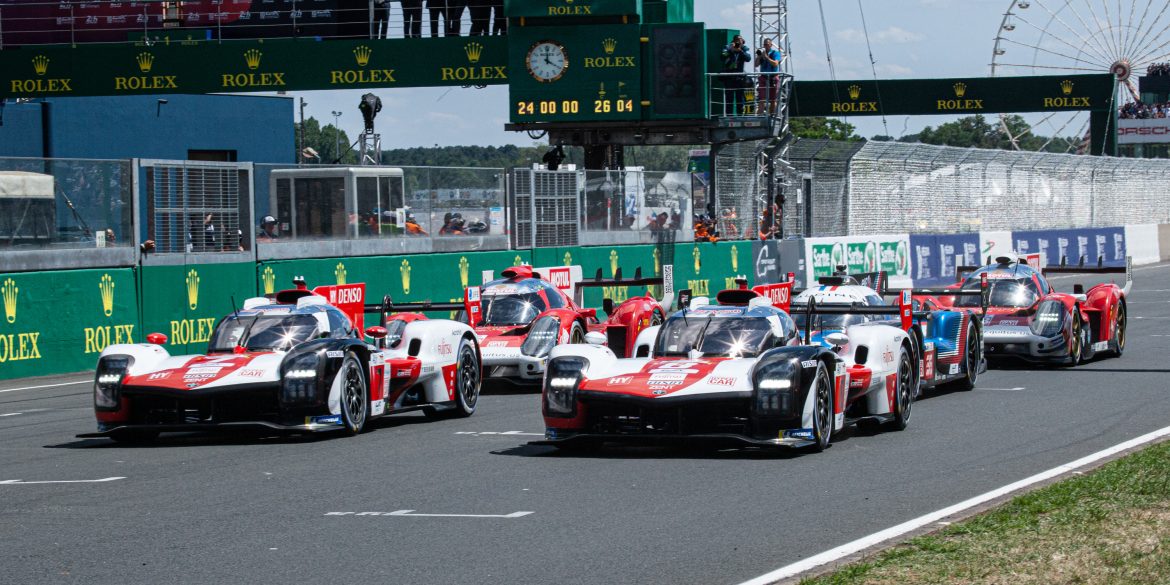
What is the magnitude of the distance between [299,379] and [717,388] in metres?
3.29

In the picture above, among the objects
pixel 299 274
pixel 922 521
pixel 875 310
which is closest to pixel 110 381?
pixel 875 310

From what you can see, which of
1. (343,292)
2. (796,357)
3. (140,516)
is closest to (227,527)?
(140,516)

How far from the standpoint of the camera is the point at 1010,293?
19.0 metres

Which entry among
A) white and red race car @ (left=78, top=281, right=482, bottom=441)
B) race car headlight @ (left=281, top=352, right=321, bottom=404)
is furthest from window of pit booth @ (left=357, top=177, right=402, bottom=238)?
race car headlight @ (left=281, top=352, right=321, bottom=404)

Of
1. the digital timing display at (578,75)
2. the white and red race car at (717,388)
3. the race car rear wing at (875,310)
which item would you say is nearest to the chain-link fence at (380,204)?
the digital timing display at (578,75)

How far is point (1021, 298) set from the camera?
1892 centimetres

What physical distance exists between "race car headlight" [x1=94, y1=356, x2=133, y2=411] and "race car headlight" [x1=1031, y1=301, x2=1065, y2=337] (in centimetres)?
1076

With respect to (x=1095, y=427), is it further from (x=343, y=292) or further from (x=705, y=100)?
(x=705, y=100)

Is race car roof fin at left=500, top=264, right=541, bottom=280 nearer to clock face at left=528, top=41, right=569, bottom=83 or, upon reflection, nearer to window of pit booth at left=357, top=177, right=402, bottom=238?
window of pit booth at left=357, top=177, right=402, bottom=238

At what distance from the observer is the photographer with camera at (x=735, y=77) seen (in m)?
35.1

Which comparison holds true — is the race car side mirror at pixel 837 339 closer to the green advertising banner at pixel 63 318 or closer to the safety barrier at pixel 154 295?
the safety barrier at pixel 154 295

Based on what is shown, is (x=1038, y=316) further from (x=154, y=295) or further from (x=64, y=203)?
(x=64, y=203)

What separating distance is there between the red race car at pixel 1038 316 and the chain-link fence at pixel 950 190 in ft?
51.4

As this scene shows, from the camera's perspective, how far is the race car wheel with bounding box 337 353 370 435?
1224cm
